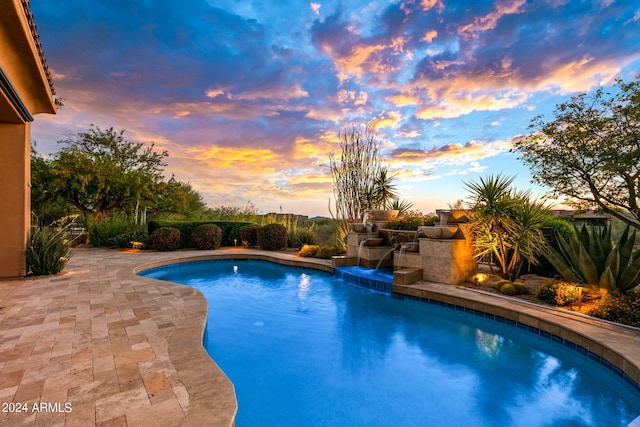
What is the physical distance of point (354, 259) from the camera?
26.3 feet

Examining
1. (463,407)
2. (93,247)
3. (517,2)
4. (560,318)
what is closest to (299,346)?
(463,407)

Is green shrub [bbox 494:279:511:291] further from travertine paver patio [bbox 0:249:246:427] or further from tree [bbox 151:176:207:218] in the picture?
tree [bbox 151:176:207:218]

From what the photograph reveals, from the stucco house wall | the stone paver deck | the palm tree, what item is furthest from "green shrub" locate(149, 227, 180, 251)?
the palm tree

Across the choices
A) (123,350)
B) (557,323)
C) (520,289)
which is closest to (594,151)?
(520,289)

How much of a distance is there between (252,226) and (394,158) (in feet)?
20.2

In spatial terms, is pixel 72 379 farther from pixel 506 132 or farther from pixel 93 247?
pixel 93 247

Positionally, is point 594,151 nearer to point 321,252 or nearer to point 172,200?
point 321,252

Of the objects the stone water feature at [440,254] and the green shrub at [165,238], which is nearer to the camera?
the stone water feature at [440,254]

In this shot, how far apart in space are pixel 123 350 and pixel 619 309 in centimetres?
567

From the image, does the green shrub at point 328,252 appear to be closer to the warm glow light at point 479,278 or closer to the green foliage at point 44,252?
the warm glow light at point 479,278

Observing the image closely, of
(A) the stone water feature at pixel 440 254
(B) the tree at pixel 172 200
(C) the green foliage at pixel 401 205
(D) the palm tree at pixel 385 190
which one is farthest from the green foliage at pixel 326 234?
(B) the tree at pixel 172 200

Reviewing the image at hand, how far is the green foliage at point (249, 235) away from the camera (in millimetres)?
11703

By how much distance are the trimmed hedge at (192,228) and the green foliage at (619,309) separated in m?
10.8

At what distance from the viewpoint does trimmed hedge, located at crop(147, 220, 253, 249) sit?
11120 mm
